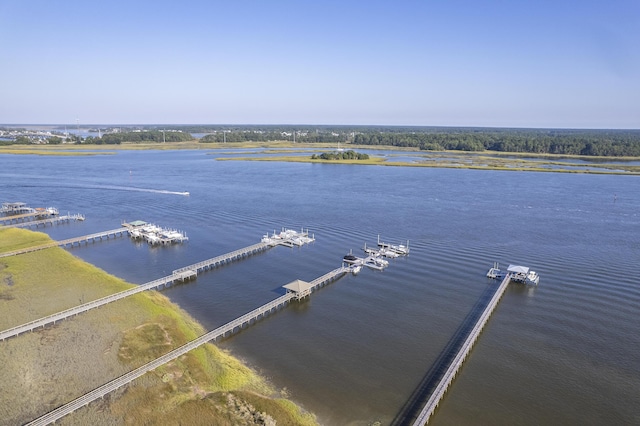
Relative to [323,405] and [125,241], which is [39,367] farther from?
[125,241]

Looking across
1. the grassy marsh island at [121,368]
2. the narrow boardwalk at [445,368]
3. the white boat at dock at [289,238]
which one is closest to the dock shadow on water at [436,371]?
the narrow boardwalk at [445,368]

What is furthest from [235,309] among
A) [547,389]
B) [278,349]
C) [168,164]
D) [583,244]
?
[168,164]

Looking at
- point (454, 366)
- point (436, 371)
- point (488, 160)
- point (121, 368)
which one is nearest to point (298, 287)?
point (436, 371)

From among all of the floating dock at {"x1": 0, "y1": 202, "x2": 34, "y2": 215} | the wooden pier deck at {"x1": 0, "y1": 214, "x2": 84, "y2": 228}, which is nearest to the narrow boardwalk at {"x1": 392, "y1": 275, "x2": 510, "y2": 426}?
the wooden pier deck at {"x1": 0, "y1": 214, "x2": 84, "y2": 228}

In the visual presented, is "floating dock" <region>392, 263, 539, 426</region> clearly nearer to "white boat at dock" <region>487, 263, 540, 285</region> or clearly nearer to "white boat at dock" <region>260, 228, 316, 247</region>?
"white boat at dock" <region>487, 263, 540, 285</region>

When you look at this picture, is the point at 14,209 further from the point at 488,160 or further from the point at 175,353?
the point at 488,160

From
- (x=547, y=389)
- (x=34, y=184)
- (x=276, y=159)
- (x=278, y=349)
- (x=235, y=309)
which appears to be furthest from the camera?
(x=276, y=159)
